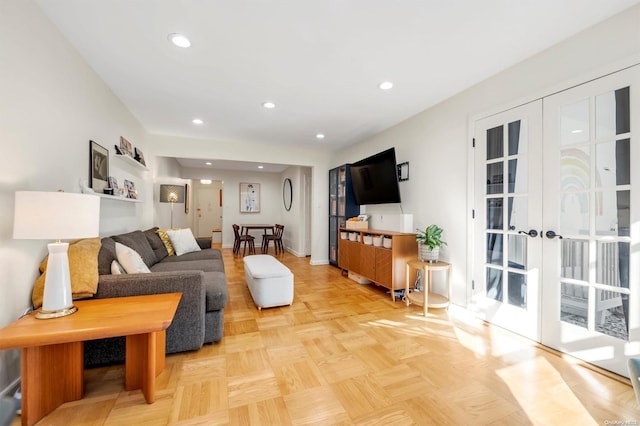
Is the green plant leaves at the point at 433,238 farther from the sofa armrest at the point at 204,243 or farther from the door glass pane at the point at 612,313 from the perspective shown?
the sofa armrest at the point at 204,243

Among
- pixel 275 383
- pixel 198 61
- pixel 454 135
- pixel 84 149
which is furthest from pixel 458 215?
pixel 84 149

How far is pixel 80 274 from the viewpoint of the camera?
1.73 metres

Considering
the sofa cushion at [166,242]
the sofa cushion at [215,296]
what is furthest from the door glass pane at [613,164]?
the sofa cushion at [166,242]

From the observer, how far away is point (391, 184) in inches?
149

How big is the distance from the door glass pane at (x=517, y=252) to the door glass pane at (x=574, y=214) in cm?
30

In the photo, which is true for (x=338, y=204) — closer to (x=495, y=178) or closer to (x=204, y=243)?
(x=204, y=243)

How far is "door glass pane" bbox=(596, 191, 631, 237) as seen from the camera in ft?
5.85

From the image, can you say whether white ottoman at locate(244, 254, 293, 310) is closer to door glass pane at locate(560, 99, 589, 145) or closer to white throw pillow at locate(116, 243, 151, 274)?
white throw pillow at locate(116, 243, 151, 274)

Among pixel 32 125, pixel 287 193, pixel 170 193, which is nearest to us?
pixel 32 125

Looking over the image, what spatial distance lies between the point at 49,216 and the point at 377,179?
11.5ft

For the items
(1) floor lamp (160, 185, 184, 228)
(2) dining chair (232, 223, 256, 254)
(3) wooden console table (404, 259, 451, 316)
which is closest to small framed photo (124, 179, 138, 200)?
(1) floor lamp (160, 185, 184, 228)

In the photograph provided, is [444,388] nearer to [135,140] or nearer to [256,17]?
[256,17]

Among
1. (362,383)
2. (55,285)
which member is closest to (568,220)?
(362,383)

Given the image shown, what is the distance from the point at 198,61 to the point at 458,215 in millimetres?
2945
